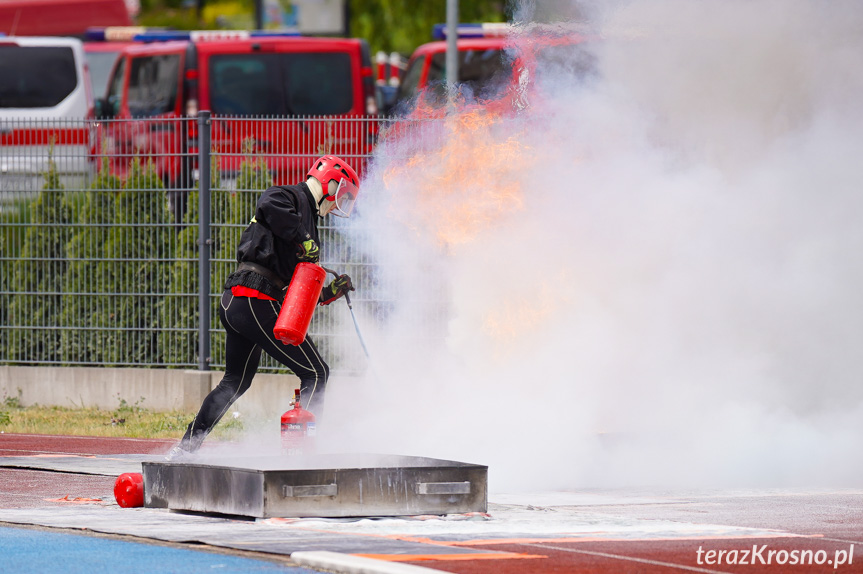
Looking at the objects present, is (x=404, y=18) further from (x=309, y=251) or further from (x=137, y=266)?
(x=309, y=251)

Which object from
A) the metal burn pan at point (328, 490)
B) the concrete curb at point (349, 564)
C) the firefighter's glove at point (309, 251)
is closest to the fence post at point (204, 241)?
the firefighter's glove at point (309, 251)

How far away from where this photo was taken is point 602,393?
1042 centimetres

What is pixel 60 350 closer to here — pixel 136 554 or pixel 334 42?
pixel 334 42

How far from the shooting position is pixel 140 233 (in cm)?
1362

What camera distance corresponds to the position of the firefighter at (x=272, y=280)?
29.2 ft

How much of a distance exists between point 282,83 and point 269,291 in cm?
975

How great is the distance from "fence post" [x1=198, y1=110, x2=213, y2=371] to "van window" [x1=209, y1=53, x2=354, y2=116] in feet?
16.6

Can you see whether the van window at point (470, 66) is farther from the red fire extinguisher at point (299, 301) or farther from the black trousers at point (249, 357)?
the red fire extinguisher at point (299, 301)

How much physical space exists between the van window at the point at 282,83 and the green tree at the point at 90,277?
4601 millimetres

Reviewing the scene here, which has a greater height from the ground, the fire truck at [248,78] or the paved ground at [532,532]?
the fire truck at [248,78]

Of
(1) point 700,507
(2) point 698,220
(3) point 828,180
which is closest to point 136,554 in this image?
(1) point 700,507

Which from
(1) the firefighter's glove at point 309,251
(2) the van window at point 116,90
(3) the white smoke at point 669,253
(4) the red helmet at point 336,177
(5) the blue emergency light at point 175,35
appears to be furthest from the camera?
(5) the blue emergency light at point 175,35

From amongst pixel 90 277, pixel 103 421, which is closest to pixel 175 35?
pixel 90 277

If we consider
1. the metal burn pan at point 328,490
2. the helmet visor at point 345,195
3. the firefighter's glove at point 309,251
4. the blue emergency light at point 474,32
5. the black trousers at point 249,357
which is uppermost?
the blue emergency light at point 474,32
